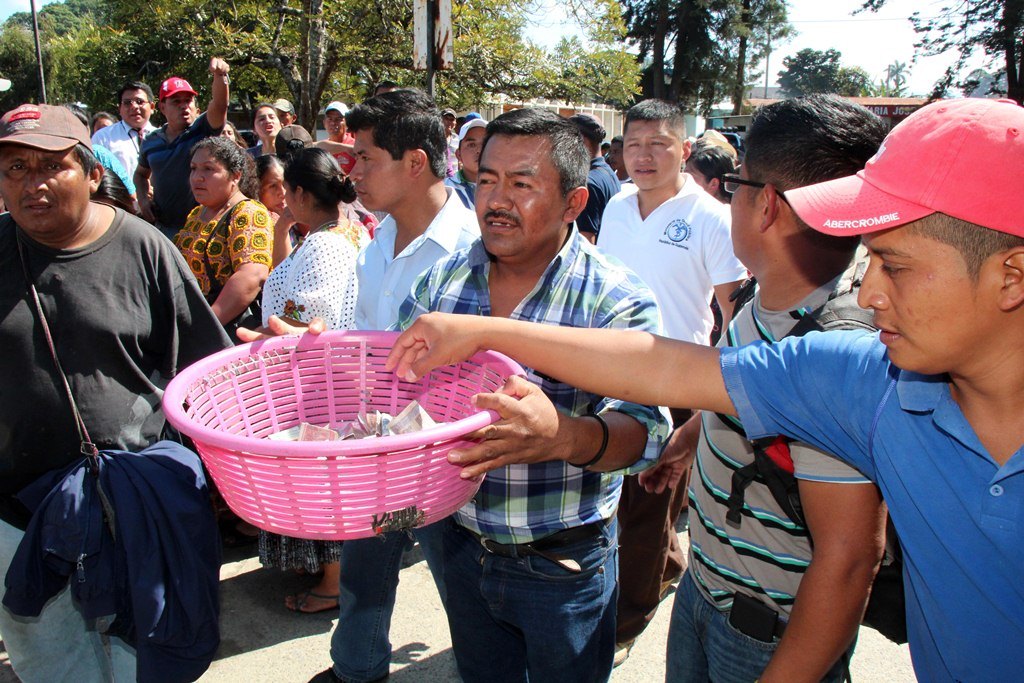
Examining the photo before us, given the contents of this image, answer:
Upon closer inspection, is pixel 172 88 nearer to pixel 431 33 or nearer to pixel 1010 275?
pixel 431 33

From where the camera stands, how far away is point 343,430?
2064 mm

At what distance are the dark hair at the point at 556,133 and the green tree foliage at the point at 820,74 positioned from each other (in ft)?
302

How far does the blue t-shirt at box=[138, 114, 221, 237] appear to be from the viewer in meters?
5.18

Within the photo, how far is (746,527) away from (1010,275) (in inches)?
33.5

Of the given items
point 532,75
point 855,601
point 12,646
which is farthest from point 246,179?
point 532,75

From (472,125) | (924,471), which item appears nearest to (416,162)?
(924,471)

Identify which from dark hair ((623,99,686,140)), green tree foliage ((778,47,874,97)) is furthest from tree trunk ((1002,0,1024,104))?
green tree foliage ((778,47,874,97))

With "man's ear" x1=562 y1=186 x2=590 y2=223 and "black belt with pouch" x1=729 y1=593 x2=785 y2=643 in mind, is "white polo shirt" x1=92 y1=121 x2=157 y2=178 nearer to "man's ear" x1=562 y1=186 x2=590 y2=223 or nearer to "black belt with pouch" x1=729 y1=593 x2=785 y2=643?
"man's ear" x1=562 y1=186 x2=590 y2=223

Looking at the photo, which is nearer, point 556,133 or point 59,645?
point 556,133

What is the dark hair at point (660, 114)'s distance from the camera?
4.18 meters

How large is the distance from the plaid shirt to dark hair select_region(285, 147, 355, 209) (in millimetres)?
1836

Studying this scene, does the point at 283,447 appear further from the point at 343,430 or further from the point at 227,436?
the point at 343,430

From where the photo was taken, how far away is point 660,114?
423 centimetres

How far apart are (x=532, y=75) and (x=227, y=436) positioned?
2399 centimetres
